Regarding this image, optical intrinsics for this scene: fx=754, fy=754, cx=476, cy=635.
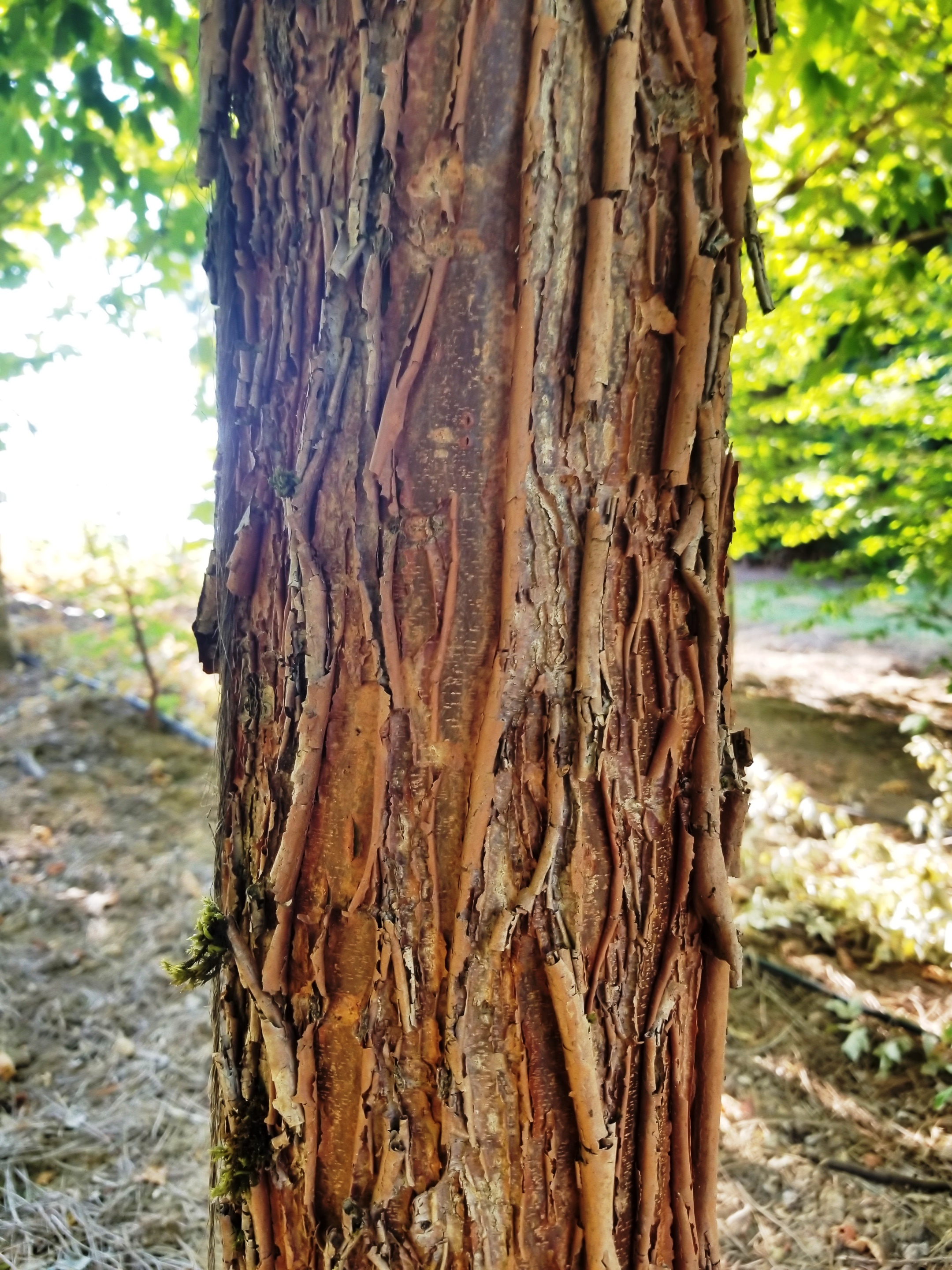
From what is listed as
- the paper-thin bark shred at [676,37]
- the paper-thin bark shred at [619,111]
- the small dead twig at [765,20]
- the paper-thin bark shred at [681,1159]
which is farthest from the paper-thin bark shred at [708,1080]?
the small dead twig at [765,20]

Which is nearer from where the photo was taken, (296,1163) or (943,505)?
(296,1163)

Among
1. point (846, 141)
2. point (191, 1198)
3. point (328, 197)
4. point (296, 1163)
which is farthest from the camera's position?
point (846, 141)

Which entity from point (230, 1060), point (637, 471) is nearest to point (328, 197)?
point (637, 471)

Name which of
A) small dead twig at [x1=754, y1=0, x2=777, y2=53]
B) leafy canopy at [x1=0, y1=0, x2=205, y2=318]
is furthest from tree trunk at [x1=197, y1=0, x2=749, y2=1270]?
leafy canopy at [x1=0, y1=0, x2=205, y2=318]

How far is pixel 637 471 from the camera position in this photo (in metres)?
0.86

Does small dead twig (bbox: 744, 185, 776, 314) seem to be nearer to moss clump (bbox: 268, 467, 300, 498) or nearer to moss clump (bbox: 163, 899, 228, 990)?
moss clump (bbox: 268, 467, 300, 498)

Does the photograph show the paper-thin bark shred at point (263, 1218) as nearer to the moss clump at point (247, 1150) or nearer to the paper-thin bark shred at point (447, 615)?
the moss clump at point (247, 1150)

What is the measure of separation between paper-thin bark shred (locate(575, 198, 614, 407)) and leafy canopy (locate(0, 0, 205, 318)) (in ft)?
4.52

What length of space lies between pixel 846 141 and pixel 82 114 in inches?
107

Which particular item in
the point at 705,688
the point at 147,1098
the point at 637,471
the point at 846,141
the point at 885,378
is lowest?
the point at 147,1098

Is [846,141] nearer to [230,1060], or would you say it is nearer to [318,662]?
[318,662]

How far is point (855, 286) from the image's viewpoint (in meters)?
3.22

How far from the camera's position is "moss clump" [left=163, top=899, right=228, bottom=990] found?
995 millimetres

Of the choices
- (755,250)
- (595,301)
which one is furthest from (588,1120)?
(755,250)
